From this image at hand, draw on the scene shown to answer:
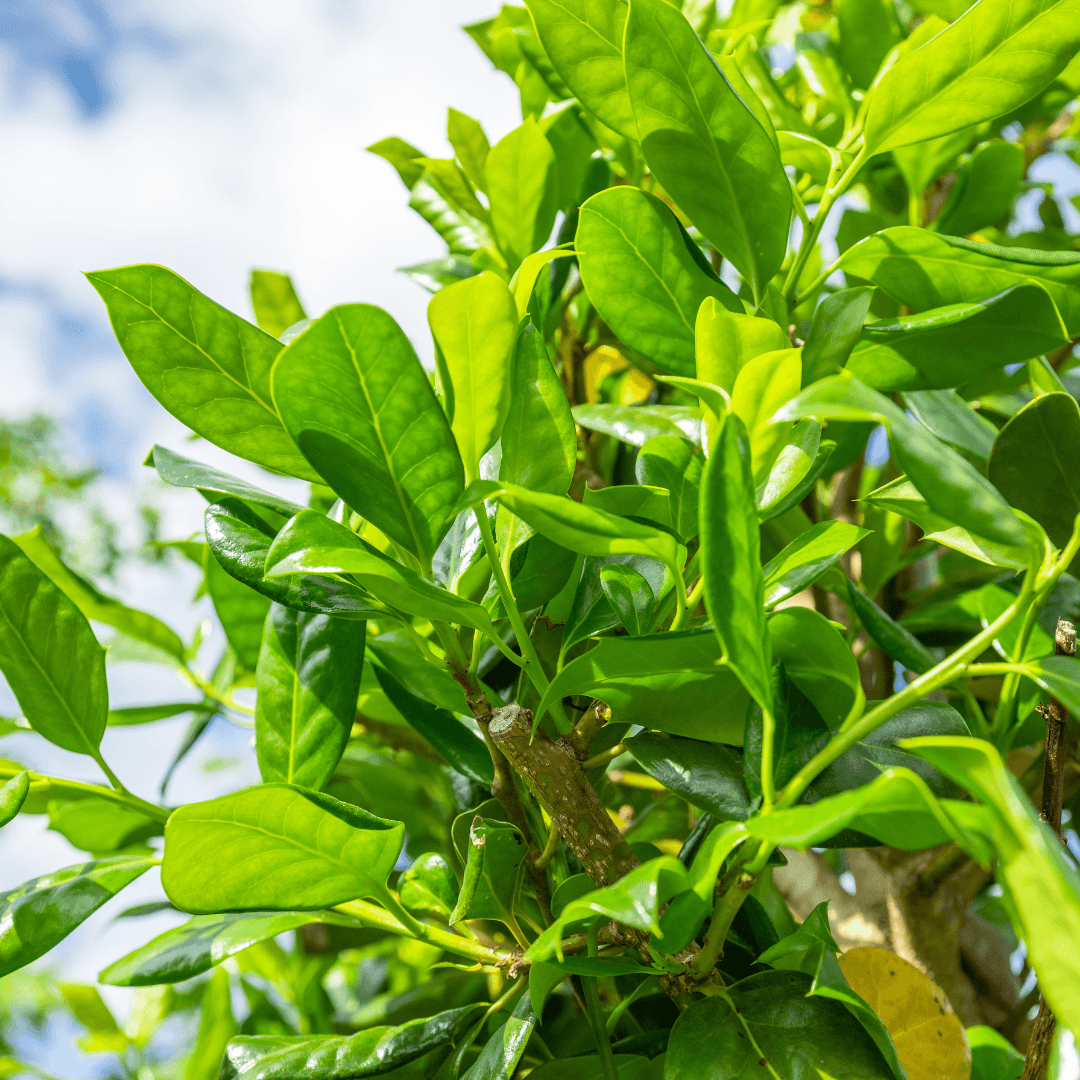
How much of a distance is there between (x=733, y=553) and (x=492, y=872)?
0.23m

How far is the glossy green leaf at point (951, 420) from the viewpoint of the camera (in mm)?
421

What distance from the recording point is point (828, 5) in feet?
4.72

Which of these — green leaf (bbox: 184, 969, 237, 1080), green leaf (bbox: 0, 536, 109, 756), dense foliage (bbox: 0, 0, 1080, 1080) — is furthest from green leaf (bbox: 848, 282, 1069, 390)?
green leaf (bbox: 184, 969, 237, 1080)

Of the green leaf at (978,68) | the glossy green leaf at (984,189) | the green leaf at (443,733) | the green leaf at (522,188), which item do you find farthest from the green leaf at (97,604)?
the glossy green leaf at (984,189)

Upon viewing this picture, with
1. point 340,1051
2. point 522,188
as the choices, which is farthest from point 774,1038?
point 522,188

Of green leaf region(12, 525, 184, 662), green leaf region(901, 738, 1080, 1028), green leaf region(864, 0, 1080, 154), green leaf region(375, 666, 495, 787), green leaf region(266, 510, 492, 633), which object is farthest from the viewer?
green leaf region(12, 525, 184, 662)

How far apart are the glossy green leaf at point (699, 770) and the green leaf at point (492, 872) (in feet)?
0.25

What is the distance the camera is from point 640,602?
422 mm

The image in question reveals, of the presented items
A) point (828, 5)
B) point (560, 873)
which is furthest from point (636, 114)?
point (828, 5)

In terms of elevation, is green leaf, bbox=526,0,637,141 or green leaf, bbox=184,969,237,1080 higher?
green leaf, bbox=526,0,637,141

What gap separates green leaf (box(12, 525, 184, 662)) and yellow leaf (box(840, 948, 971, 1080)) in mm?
623

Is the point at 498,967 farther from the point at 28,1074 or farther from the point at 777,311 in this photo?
the point at 28,1074

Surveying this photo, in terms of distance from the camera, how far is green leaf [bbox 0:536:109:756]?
1.64ft

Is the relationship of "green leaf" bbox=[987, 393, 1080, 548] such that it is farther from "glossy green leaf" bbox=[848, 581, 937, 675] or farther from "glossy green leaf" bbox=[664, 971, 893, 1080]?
"glossy green leaf" bbox=[664, 971, 893, 1080]
